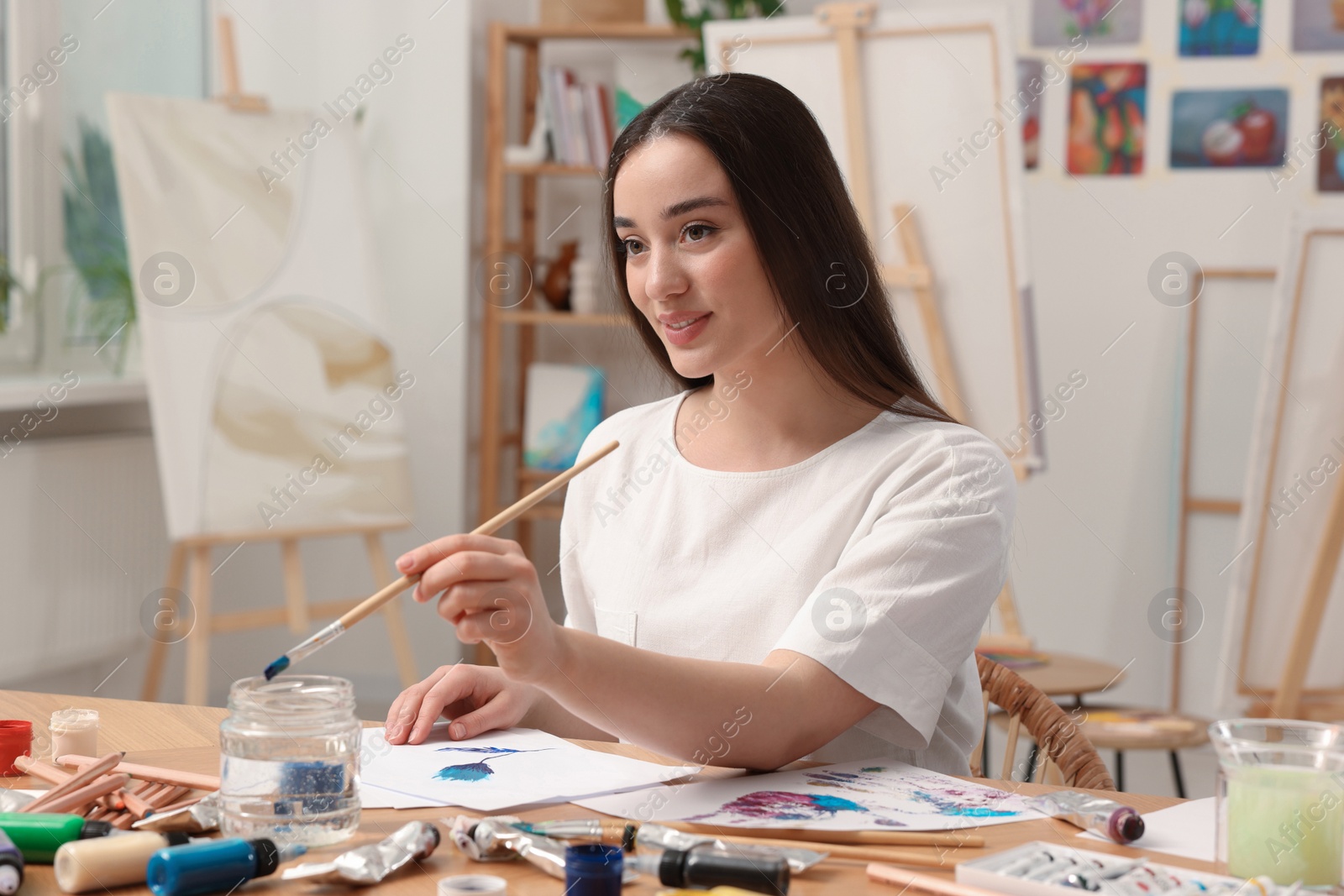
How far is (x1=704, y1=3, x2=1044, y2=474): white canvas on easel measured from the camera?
2.84 metres

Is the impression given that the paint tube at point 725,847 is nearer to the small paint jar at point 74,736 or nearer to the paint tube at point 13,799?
→ the paint tube at point 13,799

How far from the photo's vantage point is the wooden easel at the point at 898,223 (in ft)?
9.50

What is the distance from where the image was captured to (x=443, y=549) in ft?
3.15

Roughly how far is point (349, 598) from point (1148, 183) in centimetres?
257

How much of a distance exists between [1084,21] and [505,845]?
3.39 m

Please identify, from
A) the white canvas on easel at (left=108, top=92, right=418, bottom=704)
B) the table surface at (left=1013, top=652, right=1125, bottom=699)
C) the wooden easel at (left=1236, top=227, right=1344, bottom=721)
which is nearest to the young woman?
the table surface at (left=1013, top=652, right=1125, bottom=699)

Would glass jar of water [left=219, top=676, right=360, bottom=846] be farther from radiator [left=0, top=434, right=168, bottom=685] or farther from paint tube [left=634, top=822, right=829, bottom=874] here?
radiator [left=0, top=434, right=168, bottom=685]

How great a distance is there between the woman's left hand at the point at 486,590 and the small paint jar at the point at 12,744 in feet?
1.43

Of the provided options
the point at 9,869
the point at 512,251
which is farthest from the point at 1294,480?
the point at 9,869

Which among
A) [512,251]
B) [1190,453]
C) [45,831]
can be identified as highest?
[512,251]

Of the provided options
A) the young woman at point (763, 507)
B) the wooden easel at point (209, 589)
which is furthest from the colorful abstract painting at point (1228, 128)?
the young woman at point (763, 507)

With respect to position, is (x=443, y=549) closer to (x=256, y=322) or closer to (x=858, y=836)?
(x=858, y=836)

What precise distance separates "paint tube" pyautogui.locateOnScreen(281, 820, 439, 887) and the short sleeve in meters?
0.41

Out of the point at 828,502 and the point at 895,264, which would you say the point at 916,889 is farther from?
the point at 895,264
